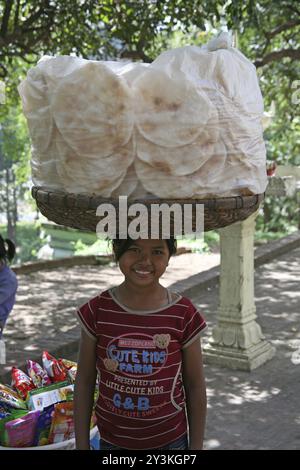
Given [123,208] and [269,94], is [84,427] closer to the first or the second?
[123,208]

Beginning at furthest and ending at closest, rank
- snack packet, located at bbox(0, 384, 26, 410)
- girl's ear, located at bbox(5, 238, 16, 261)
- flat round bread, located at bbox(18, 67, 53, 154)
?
girl's ear, located at bbox(5, 238, 16, 261)
snack packet, located at bbox(0, 384, 26, 410)
flat round bread, located at bbox(18, 67, 53, 154)

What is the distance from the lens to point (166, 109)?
198cm

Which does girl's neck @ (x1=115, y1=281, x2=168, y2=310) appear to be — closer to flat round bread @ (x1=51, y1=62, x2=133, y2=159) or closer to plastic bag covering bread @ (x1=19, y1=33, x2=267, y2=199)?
plastic bag covering bread @ (x1=19, y1=33, x2=267, y2=199)

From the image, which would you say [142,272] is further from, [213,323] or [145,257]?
[213,323]

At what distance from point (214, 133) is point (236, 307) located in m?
3.51

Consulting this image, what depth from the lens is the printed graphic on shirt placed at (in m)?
2.20

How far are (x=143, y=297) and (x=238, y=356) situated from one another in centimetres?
316

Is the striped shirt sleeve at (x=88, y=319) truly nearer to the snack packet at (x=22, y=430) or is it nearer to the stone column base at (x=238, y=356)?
the snack packet at (x=22, y=430)

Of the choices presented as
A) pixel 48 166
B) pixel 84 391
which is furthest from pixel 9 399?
pixel 48 166

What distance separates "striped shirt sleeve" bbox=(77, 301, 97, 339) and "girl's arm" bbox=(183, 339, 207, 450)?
32cm

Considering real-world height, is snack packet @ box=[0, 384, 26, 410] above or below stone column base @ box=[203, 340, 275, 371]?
above

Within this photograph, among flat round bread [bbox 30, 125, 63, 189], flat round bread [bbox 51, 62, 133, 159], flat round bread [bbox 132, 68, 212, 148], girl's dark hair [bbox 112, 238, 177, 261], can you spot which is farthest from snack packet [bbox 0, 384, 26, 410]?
flat round bread [bbox 132, 68, 212, 148]

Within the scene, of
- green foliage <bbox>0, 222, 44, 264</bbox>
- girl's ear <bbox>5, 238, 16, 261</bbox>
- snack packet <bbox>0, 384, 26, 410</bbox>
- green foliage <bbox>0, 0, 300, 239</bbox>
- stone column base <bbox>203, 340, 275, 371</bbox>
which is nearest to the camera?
snack packet <bbox>0, 384, 26, 410</bbox>

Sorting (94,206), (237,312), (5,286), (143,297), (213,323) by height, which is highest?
(94,206)
